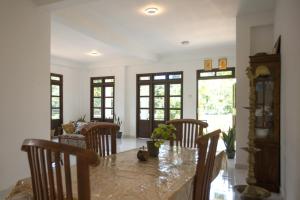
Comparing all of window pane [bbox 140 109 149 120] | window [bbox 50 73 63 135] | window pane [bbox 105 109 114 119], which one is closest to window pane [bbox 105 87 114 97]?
window pane [bbox 105 109 114 119]

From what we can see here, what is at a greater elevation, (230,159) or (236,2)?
(236,2)

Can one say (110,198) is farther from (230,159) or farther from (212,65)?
(212,65)

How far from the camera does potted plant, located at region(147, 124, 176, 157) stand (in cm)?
206

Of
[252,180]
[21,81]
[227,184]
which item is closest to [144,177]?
[252,180]

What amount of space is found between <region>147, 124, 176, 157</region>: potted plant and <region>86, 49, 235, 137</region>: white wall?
A: 229 inches

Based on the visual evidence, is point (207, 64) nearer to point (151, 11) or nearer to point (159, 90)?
point (159, 90)

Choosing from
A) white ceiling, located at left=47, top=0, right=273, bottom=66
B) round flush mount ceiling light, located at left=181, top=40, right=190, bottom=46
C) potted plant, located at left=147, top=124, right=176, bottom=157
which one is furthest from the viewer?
round flush mount ceiling light, located at left=181, top=40, right=190, bottom=46

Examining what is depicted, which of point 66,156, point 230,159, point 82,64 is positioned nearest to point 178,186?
point 66,156

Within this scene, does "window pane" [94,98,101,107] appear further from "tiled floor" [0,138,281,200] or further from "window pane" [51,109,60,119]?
"tiled floor" [0,138,281,200]

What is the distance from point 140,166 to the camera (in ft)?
6.02

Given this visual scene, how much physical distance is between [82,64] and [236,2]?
734cm

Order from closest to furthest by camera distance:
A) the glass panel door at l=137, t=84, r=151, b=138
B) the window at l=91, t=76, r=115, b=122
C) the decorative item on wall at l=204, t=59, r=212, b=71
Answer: the decorative item on wall at l=204, t=59, r=212, b=71 → the glass panel door at l=137, t=84, r=151, b=138 → the window at l=91, t=76, r=115, b=122

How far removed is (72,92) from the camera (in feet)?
32.1

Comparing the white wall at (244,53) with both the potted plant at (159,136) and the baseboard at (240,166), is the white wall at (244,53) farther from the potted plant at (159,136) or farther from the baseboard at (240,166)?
the potted plant at (159,136)
